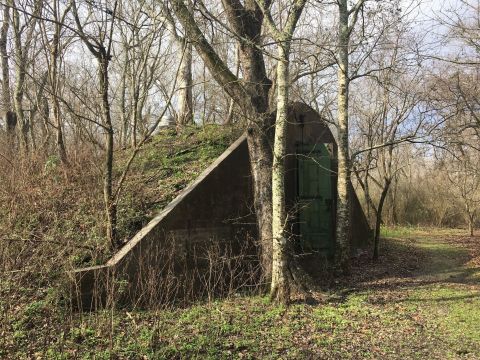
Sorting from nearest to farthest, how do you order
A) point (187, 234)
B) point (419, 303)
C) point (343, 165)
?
point (187, 234), point (419, 303), point (343, 165)

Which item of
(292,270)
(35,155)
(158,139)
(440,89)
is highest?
(440,89)

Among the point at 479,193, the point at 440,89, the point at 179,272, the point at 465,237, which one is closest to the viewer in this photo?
the point at 179,272

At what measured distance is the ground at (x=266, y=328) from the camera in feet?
17.5

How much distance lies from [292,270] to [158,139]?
6.32 m

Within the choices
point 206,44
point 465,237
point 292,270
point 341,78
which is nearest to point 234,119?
point 341,78

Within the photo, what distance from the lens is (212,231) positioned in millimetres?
8266

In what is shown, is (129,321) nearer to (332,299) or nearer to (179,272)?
(179,272)

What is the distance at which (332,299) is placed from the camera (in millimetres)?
7941

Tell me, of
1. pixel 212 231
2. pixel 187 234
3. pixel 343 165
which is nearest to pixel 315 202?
pixel 343 165

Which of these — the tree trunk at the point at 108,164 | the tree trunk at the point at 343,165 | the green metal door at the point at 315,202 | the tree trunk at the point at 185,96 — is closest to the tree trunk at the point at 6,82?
the tree trunk at the point at 185,96

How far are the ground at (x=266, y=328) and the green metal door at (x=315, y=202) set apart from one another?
186 cm

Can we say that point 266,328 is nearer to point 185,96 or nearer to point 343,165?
point 343,165

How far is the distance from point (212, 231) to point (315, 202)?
139 inches

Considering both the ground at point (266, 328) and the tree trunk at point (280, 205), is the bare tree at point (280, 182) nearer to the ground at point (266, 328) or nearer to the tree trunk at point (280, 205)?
the tree trunk at point (280, 205)
